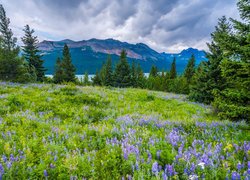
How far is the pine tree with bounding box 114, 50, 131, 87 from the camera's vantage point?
4794cm

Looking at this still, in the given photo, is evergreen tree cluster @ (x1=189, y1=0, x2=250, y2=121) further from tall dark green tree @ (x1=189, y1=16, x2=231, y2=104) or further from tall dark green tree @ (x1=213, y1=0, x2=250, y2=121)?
tall dark green tree @ (x1=189, y1=16, x2=231, y2=104)

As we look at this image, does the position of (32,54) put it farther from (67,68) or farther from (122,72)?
(122,72)

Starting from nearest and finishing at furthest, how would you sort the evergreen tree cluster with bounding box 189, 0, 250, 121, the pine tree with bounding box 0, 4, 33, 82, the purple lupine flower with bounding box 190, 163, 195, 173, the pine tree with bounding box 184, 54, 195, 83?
1. the purple lupine flower with bounding box 190, 163, 195, 173
2. the evergreen tree cluster with bounding box 189, 0, 250, 121
3. the pine tree with bounding box 0, 4, 33, 82
4. the pine tree with bounding box 184, 54, 195, 83

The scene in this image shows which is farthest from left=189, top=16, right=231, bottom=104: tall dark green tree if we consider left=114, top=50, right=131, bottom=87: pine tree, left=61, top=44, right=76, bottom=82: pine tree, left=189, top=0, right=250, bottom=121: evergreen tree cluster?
left=61, top=44, right=76, bottom=82: pine tree

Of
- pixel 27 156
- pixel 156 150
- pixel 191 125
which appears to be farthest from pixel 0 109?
pixel 191 125

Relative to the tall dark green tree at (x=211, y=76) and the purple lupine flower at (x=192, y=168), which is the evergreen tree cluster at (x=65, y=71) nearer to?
the tall dark green tree at (x=211, y=76)

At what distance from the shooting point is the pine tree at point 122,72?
47938 millimetres

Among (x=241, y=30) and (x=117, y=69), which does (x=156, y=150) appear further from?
(x=117, y=69)

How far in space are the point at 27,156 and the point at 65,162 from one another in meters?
0.75

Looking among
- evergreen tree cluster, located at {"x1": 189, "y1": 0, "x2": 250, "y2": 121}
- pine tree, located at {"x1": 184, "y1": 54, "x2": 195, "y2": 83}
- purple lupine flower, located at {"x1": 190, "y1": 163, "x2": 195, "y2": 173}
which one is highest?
pine tree, located at {"x1": 184, "y1": 54, "x2": 195, "y2": 83}

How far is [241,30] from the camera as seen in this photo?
6.75 m

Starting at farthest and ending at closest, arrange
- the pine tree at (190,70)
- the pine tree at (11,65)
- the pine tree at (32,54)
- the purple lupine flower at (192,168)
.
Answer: the pine tree at (190,70), the pine tree at (32,54), the pine tree at (11,65), the purple lupine flower at (192,168)

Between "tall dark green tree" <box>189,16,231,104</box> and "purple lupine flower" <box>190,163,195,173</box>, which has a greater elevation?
"tall dark green tree" <box>189,16,231,104</box>

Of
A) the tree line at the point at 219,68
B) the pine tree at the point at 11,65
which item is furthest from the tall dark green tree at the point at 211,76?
the pine tree at the point at 11,65
